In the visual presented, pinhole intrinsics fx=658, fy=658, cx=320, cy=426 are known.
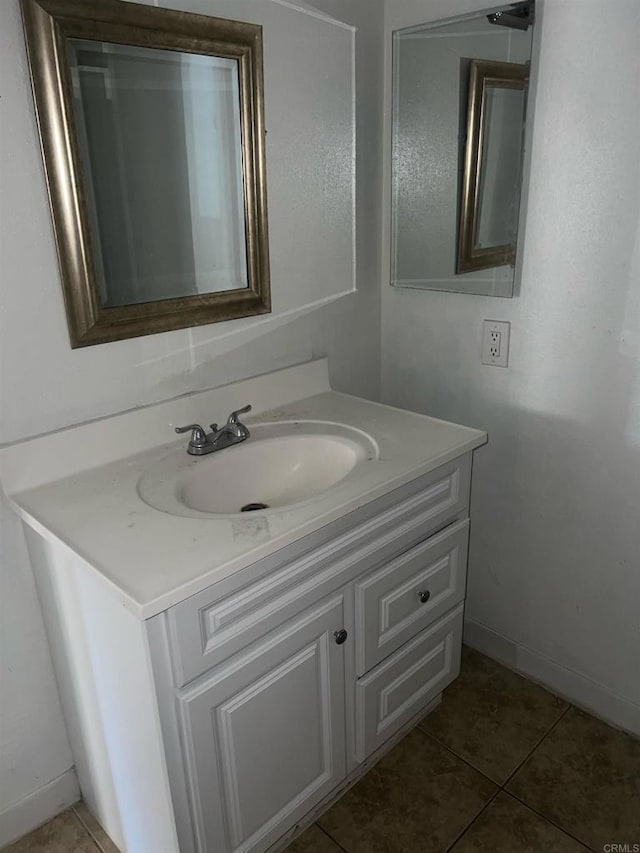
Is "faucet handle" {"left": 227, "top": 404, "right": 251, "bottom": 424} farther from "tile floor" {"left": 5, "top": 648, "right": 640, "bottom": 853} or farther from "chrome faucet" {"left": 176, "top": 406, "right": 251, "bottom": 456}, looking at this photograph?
"tile floor" {"left": 5, "top": 648, "right": 640, "bottom": 853}

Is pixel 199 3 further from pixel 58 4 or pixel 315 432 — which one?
pixel 315 432

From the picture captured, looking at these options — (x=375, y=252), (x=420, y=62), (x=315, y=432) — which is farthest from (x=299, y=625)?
(x=420, y=62)

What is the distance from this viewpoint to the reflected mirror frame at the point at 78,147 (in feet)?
3.75

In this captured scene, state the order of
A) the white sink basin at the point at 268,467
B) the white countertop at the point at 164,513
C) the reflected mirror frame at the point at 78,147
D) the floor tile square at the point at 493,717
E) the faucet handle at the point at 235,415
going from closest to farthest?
the white countertop at the point at 164,513, the reflected mirror frame at the point at 78,147, the white sink basin at the point at 268,467, the faucet handle at the point at 235,415, the floor tile square at the point at 493,717

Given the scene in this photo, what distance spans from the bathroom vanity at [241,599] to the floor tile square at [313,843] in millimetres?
38

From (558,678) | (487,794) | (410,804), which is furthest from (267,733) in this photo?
(558,678)

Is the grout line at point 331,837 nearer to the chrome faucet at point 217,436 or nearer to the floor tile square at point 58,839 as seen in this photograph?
the floor tile square at point 58,839

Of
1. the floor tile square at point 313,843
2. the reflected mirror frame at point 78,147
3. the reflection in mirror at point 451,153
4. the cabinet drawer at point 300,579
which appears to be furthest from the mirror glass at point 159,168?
the floor tile square at point 313,843

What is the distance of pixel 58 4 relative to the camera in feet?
3.69

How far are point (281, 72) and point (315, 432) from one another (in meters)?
0.84

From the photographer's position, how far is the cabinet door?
3.67 feet

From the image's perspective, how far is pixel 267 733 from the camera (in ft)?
4.01

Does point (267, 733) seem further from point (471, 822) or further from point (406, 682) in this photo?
point (471, 822)

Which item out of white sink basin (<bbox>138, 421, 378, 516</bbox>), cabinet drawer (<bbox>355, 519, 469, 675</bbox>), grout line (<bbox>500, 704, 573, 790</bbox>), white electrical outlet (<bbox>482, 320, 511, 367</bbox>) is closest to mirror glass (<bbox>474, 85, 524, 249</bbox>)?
white electrical outlet (<bbox>482, 320, 511, 367</bbox>)
